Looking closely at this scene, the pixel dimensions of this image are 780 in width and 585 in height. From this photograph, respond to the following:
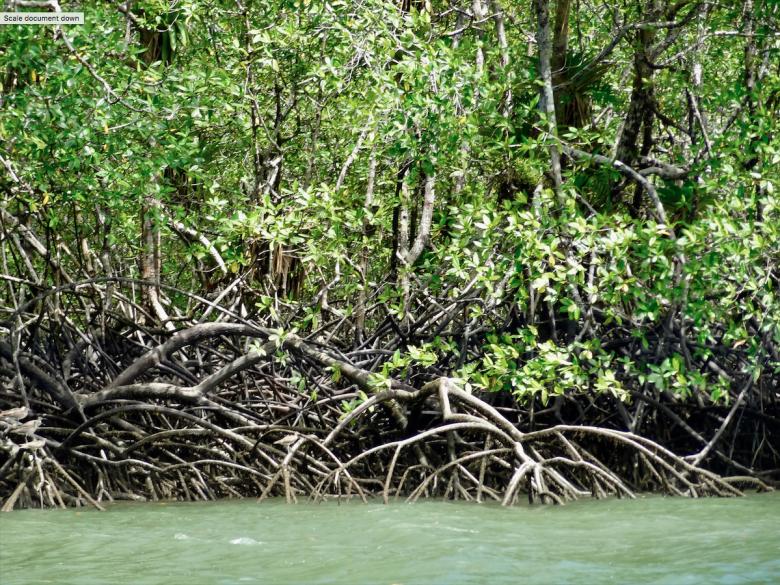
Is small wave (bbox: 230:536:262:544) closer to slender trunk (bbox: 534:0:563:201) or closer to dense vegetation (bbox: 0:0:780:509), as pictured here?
dense vegetation (bbox: 0:0:780:509)

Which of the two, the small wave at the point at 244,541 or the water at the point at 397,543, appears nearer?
the water at the point at 397,543

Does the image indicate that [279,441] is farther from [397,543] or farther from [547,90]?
[547,90]

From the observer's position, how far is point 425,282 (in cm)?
790

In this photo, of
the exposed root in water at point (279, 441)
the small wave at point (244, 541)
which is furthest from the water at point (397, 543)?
the exposed root in water at point (279, 441)

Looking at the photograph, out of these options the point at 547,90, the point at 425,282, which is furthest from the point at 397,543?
the point at 547,90

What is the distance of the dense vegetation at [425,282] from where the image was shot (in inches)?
261

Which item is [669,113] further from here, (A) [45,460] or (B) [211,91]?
(A) [45,460]

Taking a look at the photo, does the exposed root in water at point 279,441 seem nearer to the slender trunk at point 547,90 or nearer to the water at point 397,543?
the water at point 397,543

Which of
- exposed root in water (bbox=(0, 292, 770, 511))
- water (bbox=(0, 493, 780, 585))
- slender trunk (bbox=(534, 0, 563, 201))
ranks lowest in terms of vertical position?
water (bbox=(0, 493, 780, 585))

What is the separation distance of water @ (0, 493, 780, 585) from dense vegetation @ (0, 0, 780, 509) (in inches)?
12.7

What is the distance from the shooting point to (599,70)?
7938mm

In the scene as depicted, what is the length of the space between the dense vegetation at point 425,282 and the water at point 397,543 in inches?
12.7

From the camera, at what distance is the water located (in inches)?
185

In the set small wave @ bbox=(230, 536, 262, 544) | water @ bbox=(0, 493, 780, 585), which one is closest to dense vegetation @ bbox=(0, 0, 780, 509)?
water @ bbox=(0, 493, 780, 585)
